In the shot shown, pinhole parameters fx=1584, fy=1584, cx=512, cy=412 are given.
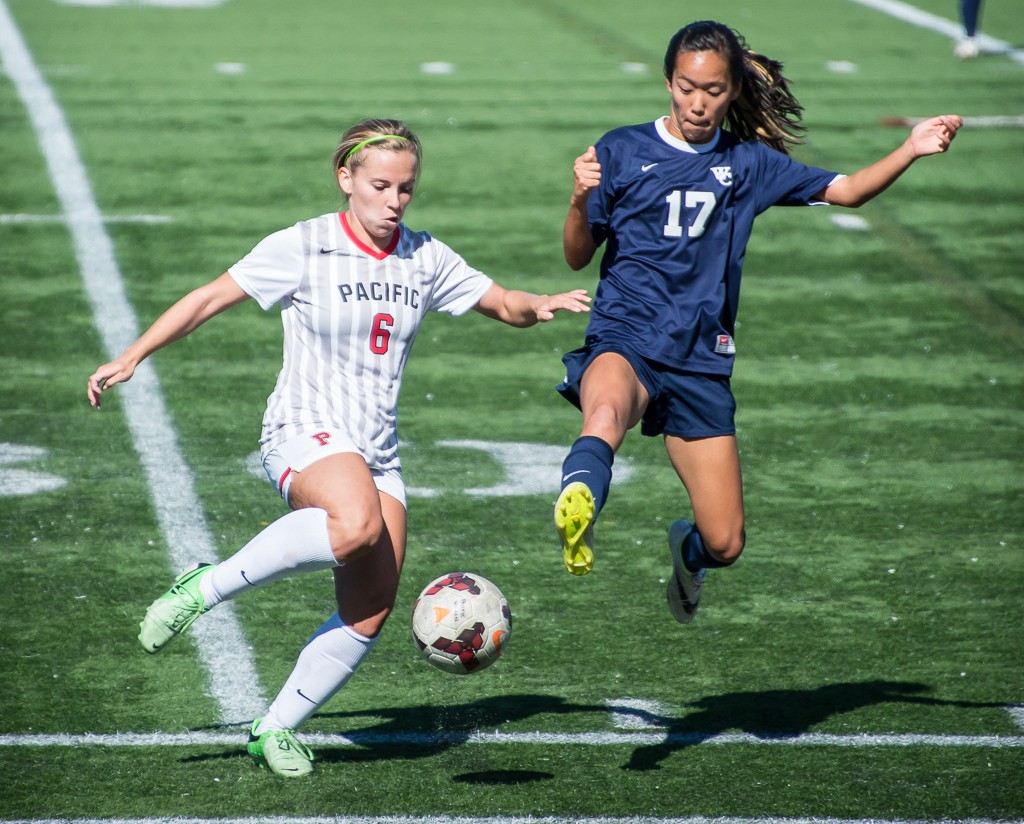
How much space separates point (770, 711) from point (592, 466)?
1.43 meters

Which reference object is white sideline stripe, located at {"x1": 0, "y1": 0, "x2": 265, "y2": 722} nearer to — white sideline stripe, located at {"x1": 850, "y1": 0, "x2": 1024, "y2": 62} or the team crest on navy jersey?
the team crest on navy jersey

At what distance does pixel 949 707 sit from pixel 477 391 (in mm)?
4146

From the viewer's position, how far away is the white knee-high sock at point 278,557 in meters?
4.71

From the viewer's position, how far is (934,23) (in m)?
20.1

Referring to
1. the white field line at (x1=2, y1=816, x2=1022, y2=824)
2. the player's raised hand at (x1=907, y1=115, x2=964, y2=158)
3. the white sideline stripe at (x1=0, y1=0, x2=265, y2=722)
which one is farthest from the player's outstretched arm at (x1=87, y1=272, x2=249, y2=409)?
the player's raised hand at (x1=907, y1=115, x2=964, y2=158)

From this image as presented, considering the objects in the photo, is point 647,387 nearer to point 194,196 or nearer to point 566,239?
point 566,239

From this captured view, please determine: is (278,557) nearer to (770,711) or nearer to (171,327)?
(171,327)

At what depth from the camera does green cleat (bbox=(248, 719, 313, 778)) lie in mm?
4977

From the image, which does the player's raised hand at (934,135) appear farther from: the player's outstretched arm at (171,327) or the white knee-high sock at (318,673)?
the white knee-high sock at (318,673)

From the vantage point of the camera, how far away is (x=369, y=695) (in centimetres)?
576

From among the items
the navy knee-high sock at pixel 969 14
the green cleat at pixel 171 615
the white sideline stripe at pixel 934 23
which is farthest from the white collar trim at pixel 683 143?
the white sideline stripe at pixel 934 23

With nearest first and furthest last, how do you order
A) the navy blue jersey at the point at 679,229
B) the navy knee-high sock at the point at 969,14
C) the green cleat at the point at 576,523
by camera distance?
the green cleat at the point at 576,523 < the navy blue jersey at the point at 679,229 < the navy knee-high sock at the point at 969,14

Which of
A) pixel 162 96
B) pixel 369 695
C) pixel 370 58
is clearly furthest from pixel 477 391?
pixel 370 58

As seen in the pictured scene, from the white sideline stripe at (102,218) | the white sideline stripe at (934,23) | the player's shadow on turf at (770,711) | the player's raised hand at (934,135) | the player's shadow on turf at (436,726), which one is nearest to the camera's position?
the player's raised hand at (934,135)
